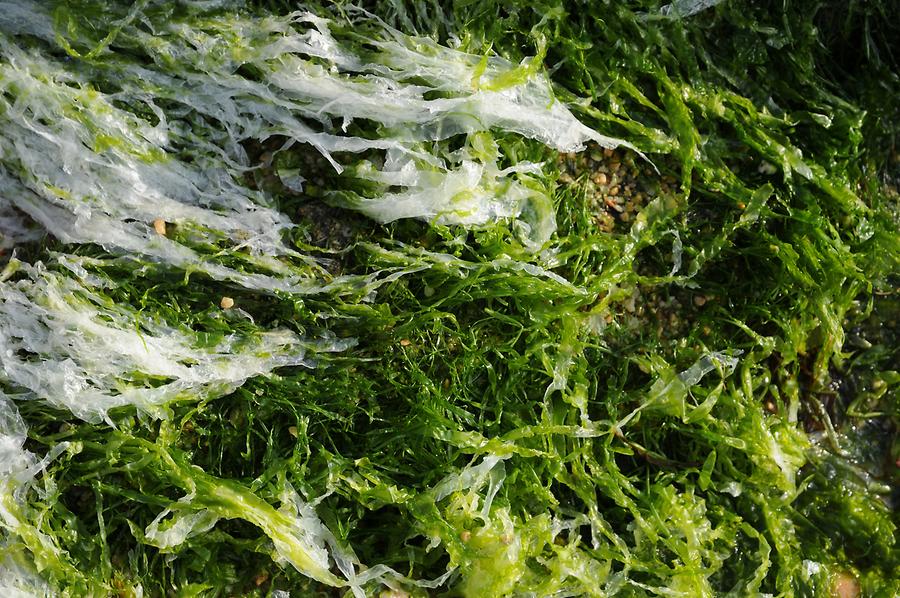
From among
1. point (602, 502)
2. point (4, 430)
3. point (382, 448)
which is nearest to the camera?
point (4, 430)

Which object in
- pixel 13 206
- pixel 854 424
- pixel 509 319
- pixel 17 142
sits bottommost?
pixel 854 424

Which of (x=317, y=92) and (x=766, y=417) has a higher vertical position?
(x=317, y=92)

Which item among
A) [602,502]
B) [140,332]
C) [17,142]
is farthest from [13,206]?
[602,502]

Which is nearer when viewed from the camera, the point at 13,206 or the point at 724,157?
the point at 13,206

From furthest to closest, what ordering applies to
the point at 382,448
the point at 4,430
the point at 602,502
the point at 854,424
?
the point at 854,424
the point at 602,502
the point at 382,448
the point at 4,430

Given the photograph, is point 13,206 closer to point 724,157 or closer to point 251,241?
point 251,241

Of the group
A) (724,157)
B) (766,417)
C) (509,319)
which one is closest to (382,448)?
(509,319)
